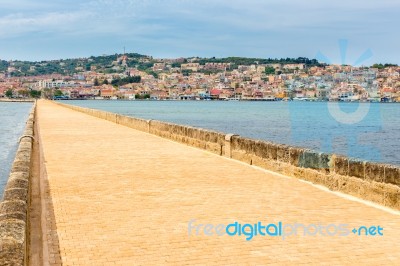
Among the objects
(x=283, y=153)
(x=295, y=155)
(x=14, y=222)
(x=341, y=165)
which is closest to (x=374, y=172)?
(x=341, y=165)

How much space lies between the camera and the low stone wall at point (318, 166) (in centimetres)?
813

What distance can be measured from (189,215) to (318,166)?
373cm

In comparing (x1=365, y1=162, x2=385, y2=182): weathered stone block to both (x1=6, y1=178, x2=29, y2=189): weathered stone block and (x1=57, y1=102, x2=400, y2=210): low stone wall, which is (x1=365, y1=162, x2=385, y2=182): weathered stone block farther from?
(x1=6, y1=178, x2=29, y2=189): weathered stone block

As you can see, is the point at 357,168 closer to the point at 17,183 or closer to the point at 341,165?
the point at 341,165

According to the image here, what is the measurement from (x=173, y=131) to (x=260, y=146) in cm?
832

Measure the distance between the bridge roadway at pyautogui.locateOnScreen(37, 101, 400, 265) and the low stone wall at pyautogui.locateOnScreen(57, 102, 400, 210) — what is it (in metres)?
0.26

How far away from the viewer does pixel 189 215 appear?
7.29 m

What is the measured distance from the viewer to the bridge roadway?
5531mm

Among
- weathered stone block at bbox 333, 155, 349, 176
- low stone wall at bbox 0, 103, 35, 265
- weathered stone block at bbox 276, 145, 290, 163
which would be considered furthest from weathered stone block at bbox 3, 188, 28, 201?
weathered stone block at bbox 276, 145, 290, 163

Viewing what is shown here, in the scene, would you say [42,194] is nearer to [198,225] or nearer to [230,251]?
[198,225]

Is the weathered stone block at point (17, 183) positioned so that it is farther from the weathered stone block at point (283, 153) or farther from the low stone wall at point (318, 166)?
the weathered stone block at point (283, 153)

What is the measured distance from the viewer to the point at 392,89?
186125 millimetres

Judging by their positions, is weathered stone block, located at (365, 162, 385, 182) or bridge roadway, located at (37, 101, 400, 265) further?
weathered stone block, located at (365, 162, 385, 182)

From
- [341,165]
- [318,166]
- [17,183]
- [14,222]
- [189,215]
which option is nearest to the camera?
[14,222]
